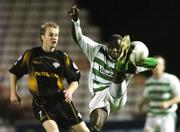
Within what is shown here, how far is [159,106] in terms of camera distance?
1117cm

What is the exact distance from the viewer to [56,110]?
8648 mm

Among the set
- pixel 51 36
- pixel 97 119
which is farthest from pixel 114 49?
pixel 97 119

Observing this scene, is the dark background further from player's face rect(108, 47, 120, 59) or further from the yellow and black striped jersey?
the yellow and black striped jersey

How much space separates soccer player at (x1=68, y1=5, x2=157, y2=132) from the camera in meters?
8.33

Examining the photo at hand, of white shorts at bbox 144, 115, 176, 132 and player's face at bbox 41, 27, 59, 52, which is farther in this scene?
white shorts at bbox 144, 115, 176, 132

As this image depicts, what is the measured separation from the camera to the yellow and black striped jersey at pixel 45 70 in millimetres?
8633

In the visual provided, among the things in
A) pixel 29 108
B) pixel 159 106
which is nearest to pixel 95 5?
pixel 29 108

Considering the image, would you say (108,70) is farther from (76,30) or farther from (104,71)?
(76,30)

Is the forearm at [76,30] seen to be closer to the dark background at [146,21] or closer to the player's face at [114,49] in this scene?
the player's face at [114,49]

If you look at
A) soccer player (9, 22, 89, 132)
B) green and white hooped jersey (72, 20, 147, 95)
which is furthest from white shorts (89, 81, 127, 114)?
soccer player (9, 22, 89, 132)

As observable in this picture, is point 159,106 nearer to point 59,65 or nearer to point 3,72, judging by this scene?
point 59,65

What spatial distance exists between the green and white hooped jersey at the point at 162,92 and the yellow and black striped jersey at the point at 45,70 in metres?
2.74

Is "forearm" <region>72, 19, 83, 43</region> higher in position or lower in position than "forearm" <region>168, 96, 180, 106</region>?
higher

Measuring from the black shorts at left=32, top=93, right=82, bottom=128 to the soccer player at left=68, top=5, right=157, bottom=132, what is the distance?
0.83ft
